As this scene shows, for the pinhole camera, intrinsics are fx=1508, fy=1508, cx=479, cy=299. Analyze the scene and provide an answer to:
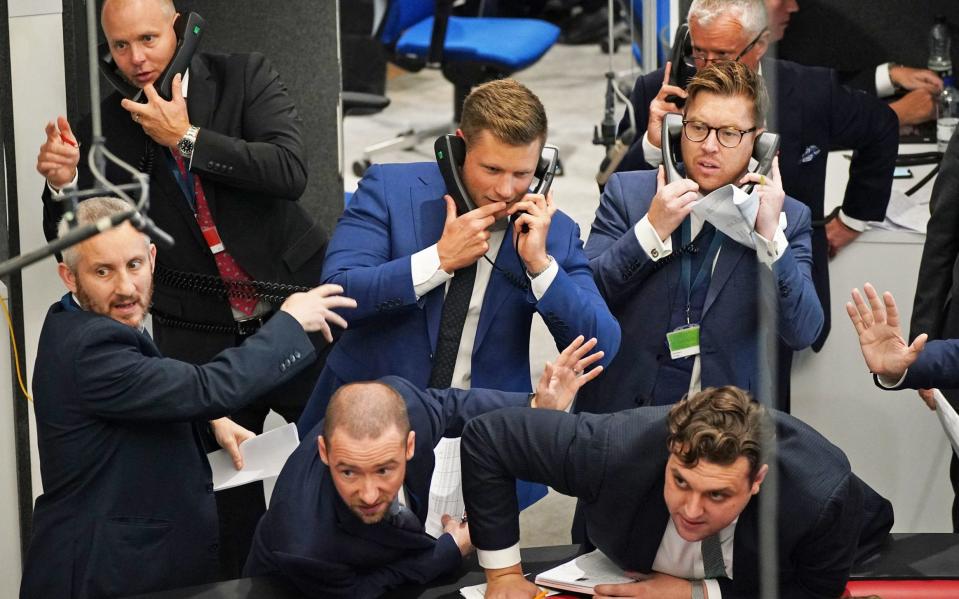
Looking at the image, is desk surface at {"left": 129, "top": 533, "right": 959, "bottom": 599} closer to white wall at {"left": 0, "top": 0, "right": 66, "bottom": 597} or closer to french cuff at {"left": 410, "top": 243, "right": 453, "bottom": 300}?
french cuff at {"left": 410, "top": 243, "right": 453, "bottom": 300}

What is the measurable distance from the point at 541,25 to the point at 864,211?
2994 millimetres

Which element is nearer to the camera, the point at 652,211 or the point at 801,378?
the point at 652,211

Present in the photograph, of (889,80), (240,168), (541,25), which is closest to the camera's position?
(240,168)

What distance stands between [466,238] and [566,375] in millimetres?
288

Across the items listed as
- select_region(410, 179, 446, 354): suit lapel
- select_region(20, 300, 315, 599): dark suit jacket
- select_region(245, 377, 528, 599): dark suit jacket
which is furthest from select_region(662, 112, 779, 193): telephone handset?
select_region(20, 300, 315, 599): dark suit jacket

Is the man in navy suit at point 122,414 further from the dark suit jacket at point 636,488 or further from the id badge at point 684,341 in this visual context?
the id badge at point 684,341

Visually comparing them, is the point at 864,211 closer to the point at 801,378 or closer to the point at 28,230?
the point at 801,378

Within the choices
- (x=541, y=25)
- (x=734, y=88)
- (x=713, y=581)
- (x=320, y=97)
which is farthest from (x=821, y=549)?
(x=541, y=25)

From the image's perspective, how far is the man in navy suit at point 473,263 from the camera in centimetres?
256

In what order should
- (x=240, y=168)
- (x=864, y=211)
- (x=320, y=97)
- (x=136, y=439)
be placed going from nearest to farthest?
(x=136, y=439) < (x=240, y=168) < (x=864, y=211) < (x=320, y=97)

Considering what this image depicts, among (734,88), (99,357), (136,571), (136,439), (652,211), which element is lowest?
(136,571)

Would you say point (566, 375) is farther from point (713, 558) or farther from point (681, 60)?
point (681, 60)

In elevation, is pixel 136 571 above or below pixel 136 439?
below

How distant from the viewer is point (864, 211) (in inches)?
139
